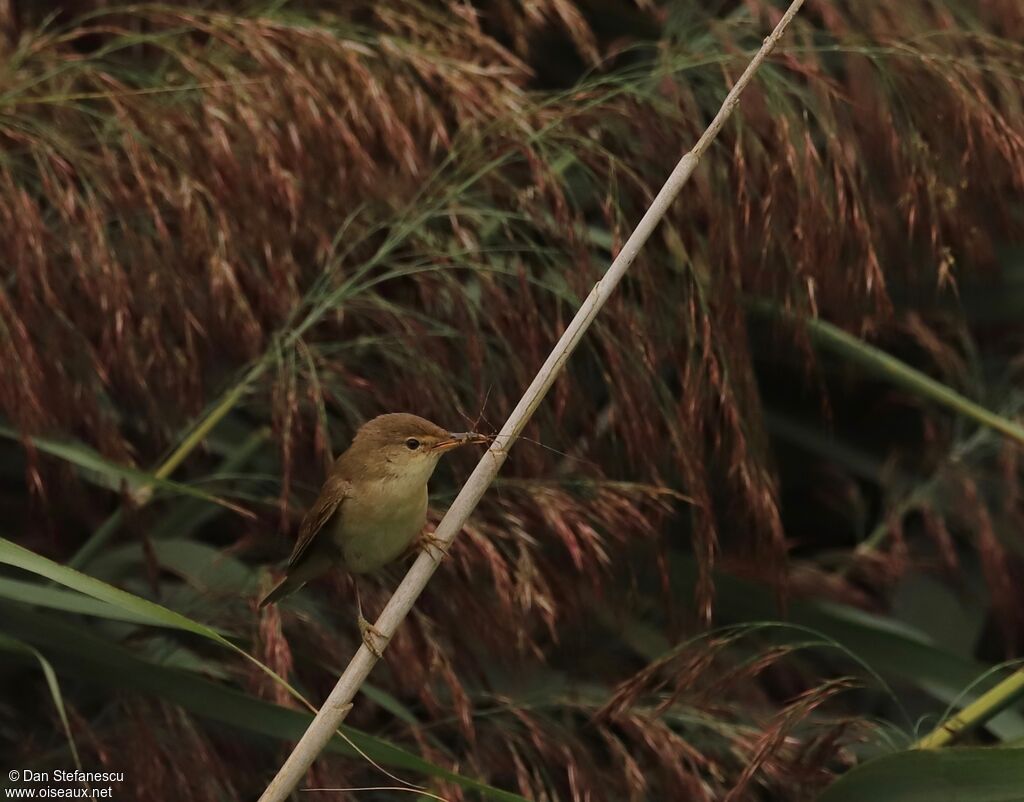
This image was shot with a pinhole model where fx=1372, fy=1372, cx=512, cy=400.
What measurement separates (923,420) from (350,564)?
142 centimetres

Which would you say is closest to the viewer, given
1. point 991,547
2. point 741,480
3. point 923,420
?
point 741,480

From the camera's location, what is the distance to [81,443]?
210cm

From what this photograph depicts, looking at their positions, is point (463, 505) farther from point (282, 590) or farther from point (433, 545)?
point (282, 590)

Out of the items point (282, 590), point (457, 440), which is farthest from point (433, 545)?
point (282, 590)

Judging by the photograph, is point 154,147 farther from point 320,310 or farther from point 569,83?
point 569,83

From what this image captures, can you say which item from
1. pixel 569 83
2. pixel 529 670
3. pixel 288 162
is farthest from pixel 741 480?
pixel 569 83

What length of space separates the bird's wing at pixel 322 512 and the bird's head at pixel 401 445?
0.19 feet

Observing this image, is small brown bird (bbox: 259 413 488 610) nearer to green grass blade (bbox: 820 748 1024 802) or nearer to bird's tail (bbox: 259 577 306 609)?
bird's tail (bbox: 259 577 306 609)

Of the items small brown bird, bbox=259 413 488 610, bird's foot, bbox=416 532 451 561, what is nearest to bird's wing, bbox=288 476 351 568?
small brown bird, bbox=259 413 488 610

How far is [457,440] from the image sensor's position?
173 centimetres

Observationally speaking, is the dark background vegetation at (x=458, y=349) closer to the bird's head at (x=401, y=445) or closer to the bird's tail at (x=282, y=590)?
the bird's tail at (x=282, y=590)

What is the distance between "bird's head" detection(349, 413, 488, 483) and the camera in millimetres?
1780

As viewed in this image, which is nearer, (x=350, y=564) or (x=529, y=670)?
(x=350, y=564)

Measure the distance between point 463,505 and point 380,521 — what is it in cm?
39
